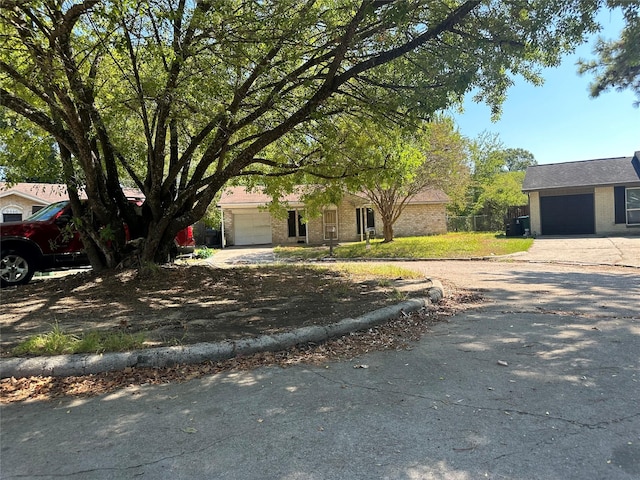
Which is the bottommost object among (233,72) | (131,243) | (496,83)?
(131,243)

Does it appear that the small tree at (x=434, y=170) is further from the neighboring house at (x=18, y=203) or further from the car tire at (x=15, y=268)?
the neighboring house at (x=18, y=203)

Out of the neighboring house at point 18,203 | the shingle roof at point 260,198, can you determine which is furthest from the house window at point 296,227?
the neighboring house at point 18,203

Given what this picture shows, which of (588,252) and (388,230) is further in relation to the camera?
(388,230)

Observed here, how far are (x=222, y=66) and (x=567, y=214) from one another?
2288 cm

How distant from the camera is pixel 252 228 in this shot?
28234mm

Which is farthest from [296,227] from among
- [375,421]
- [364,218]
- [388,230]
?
[375,421]

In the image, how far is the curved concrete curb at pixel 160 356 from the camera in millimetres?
4289

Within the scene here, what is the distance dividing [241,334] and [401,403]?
2328 mm

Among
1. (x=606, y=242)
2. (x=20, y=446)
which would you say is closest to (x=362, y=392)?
(x=20, y=446)

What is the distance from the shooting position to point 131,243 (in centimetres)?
963

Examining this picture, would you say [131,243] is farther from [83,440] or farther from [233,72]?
[83,440]

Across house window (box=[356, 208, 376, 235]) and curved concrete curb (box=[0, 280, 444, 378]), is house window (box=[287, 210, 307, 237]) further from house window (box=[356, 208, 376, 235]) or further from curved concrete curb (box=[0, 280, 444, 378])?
curved concrete curb (box=[0, 280, 444, 378])

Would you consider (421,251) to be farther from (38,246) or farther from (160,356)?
(160,356)

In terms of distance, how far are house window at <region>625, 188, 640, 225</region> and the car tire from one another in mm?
26396
